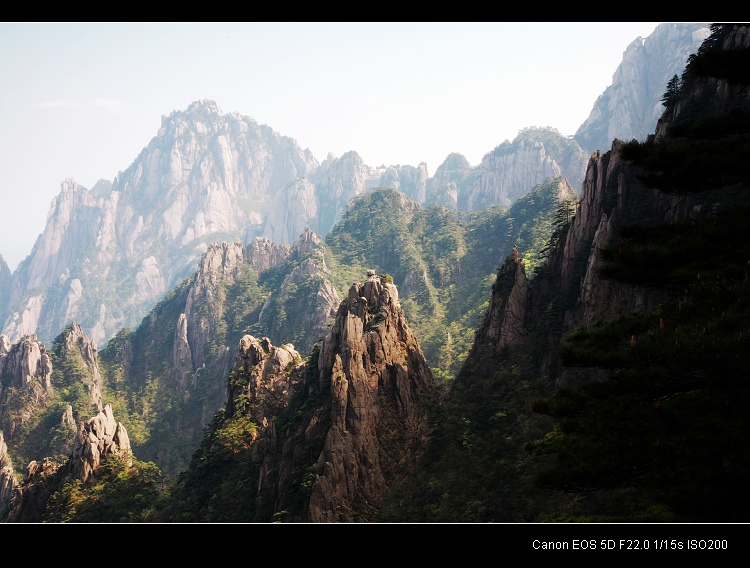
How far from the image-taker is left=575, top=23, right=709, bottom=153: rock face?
178625 mm

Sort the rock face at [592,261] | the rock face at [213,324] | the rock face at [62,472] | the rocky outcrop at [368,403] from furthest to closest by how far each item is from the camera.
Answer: the rock face at [213,324] → the rock face at [62,472] → the rocky outcrop at [368,403] → the rock face at [592,261]

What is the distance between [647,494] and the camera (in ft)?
77.2

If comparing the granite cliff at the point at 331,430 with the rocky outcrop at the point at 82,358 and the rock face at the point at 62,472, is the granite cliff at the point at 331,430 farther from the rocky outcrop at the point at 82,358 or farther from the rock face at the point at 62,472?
the rocky outcrop at the point at 82,358

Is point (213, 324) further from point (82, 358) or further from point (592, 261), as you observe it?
point (592, 261)

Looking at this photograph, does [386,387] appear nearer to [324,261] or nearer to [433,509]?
[433,509]

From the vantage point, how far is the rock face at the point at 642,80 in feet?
586

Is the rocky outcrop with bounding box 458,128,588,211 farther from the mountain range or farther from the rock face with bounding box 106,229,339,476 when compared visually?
the rock face with bounding box 106,229,339,476

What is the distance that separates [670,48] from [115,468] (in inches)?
7365

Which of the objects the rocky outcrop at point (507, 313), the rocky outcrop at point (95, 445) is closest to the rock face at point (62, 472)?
the rocky outcrop at point (95, 445)

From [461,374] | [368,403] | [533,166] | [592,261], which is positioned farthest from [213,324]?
[533,166]

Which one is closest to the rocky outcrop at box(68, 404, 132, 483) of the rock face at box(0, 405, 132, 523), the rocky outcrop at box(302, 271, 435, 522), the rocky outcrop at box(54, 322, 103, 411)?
the rock face at box(0, 405, 132, 523)

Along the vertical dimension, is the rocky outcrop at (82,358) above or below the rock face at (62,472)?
above

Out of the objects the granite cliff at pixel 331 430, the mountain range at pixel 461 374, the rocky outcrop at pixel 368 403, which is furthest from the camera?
the granite cliff at pixel 331 430
